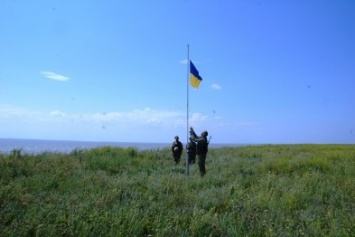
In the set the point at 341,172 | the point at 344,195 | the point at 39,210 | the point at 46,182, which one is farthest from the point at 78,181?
the point at 341,172

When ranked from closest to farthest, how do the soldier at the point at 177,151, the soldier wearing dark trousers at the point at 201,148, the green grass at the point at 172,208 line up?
the green grass at the point at 172,208 → the soldier wearing dark trousers at the point at 201,148 → the soldier at the point at 177,151

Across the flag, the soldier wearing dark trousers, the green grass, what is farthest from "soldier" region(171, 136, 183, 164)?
the green grass

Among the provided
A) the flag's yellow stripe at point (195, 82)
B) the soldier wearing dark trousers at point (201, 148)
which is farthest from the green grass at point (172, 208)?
the flag's yellow stripe at point (195, 82)

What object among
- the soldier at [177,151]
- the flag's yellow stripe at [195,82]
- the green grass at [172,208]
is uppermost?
the flag's yellow stripe at [195,82]

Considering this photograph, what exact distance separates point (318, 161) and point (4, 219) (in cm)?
1572

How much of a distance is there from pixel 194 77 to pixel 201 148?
332 cm

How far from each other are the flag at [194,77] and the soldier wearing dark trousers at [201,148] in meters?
2.03

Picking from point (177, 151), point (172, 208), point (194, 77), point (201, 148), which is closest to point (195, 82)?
point (194, 77)

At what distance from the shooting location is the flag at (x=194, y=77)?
16688mm

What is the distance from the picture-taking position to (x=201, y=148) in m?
15.6

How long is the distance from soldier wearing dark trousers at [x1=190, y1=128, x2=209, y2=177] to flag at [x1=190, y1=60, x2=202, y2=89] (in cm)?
203

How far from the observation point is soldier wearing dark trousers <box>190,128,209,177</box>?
15.3 metres

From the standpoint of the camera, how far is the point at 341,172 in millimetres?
15156

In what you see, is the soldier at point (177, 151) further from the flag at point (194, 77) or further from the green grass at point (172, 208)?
the green grass at point (172, 208)
